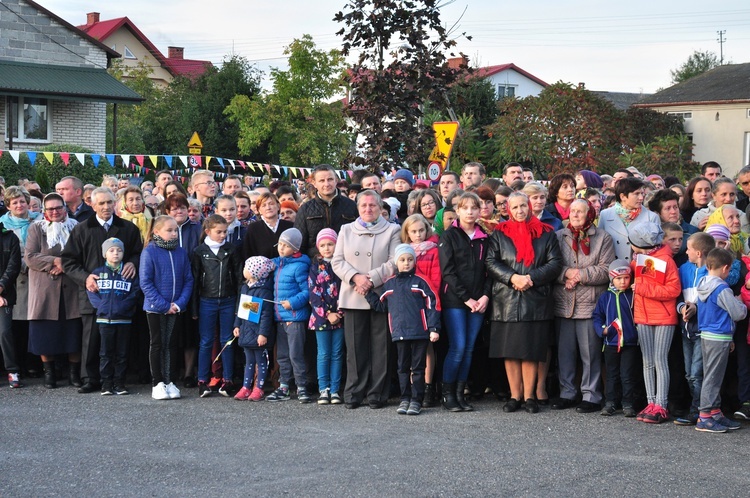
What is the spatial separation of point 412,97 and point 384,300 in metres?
5.94

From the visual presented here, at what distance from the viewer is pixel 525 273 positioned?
9148mm

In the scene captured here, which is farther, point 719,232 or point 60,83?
point 60,83

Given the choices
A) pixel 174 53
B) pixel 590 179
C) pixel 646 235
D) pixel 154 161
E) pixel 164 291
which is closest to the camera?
pixel 646 235

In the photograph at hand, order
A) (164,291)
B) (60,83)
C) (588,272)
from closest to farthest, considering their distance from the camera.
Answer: (588,272) < (164,291) < (60,83)

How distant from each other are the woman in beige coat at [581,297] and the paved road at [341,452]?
1.29 feet

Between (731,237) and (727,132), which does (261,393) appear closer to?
(731,237)

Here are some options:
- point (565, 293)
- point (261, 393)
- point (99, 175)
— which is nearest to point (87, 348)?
point (261, 393)

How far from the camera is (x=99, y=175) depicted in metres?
31.5

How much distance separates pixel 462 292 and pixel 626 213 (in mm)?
1768

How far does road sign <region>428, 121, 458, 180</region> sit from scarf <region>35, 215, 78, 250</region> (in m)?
6.51

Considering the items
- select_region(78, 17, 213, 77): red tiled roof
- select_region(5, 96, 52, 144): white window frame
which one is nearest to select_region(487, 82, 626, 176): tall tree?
select_region(5, 96, 52, 144): white window frame

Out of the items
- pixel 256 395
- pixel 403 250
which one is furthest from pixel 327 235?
pixel 256 395

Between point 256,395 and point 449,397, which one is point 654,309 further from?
point 256,395

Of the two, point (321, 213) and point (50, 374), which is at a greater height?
point (321, 213)
